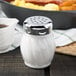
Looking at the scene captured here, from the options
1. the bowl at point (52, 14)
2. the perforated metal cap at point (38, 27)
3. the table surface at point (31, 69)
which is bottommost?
the table surface at point (31, 69)

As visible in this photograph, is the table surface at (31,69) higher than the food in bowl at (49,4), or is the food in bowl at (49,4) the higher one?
the food in bowl at (49,4)

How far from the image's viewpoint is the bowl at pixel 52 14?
979 millimetres

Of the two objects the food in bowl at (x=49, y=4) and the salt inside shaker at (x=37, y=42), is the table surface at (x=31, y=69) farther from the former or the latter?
the food in bowl at (x=49, y=4)

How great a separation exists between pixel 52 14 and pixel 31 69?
233 millimetres

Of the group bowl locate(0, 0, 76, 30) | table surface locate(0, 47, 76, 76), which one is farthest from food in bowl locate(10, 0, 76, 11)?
table surface locate(0, 47, 76, 76)

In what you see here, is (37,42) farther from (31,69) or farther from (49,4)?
(49,4)

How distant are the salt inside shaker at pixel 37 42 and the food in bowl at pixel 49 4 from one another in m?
0.22

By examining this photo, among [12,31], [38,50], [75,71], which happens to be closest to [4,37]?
[12,31]

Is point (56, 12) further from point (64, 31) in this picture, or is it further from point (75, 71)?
point (75, 71)

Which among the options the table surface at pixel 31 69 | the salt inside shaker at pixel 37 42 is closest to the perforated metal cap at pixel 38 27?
the salt inside shaker at pixel 37 42

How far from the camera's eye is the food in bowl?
105cm

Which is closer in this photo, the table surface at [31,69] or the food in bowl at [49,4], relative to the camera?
the table surface at [31,69]

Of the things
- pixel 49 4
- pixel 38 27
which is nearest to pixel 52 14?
pixel 49 4

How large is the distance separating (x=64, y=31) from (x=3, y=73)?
0.33m
